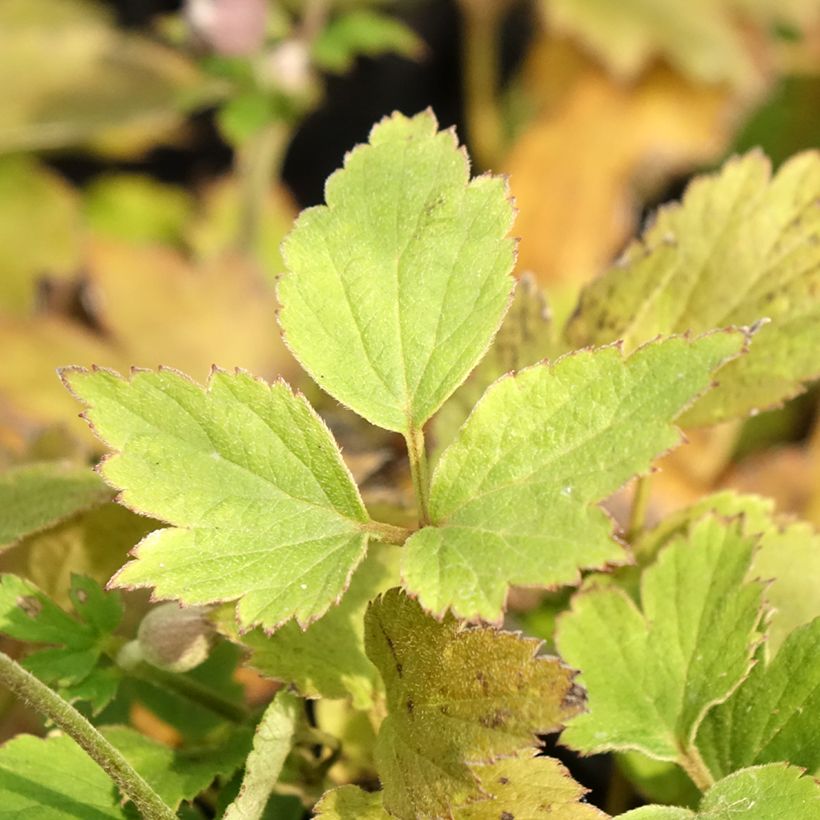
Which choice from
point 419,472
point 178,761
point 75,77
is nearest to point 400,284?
point 419,472

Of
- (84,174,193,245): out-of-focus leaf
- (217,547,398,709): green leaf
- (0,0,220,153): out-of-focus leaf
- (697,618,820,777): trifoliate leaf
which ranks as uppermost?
(0,0,220,153): out-of-focus leaf

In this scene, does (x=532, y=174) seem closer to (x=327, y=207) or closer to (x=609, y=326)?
(x=609, y=326)

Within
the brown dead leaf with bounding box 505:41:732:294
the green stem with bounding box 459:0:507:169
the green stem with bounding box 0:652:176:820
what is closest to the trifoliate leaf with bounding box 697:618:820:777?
the green stem with bounding box 0:652:176:820

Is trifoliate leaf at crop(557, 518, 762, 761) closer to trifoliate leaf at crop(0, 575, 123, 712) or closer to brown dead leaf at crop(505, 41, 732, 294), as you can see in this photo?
trifoliate leaf at crop(0, 575, 123, 712)

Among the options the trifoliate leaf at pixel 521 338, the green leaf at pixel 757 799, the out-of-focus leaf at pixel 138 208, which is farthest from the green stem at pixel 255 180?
the green leaf at pixel 757 799

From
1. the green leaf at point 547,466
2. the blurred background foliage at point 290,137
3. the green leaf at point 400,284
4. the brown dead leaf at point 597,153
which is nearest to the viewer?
the green leaf at point 547,466

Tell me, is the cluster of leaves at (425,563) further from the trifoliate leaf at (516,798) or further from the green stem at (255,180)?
the green stem at (255,180)
